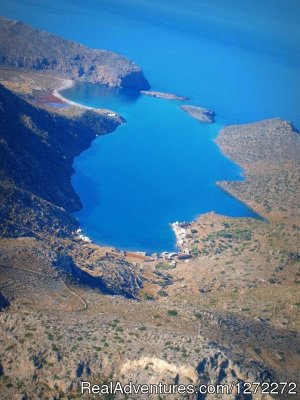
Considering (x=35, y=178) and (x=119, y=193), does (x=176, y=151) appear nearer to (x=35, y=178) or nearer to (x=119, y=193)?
Answer: (x=119, y=193)

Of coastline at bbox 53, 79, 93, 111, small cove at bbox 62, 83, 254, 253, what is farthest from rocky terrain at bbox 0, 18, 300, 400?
coastline at bbox 53, 79, 93, 111

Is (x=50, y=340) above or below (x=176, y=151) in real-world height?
above

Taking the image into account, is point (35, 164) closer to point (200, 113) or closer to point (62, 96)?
point (62, 96)

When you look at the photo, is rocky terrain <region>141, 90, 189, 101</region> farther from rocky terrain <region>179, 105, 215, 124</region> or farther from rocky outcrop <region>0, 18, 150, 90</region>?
rocky terrain <region>179, 105, 215, 124</region>

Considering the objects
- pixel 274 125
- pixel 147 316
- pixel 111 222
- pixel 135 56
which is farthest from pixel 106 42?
pixel 147 316

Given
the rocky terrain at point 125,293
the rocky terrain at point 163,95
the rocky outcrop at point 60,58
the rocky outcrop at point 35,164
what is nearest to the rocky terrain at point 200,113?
the rocky terrain at point 163,95

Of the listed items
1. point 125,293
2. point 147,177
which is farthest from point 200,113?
point 125,293
